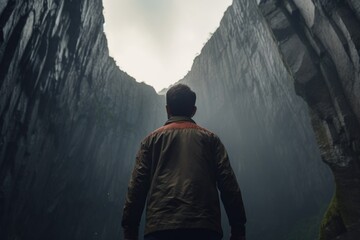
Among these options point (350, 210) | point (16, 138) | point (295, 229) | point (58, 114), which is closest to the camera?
point (350, 210)

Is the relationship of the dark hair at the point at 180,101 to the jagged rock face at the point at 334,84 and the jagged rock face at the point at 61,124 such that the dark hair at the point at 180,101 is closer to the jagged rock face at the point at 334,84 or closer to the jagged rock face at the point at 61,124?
the jagged rock face at the point at 334,84

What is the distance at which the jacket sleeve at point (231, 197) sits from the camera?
9.00 ft

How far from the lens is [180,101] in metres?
3.26

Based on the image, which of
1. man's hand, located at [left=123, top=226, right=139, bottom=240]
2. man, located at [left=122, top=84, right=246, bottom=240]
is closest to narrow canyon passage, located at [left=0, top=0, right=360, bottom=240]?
man, located at [left=122, top=84, right=246, bottom=240]

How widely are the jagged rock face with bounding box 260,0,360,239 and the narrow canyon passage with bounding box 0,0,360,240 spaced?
3 centimetres

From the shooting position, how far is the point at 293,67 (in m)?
9.53

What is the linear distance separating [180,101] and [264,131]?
78.9 feet

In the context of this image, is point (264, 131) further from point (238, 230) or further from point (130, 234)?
point (130, 234)

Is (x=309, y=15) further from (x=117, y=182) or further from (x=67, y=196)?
(x=117, y=182)

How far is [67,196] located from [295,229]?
51.0 ft

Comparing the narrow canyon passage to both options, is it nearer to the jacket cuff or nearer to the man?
the man

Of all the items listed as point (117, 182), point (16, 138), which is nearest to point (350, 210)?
point (16, 138)

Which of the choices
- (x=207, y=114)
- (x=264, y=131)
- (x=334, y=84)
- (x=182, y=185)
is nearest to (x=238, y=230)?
(x=182, y=185)

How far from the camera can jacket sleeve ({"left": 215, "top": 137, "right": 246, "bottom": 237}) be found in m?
2.74
